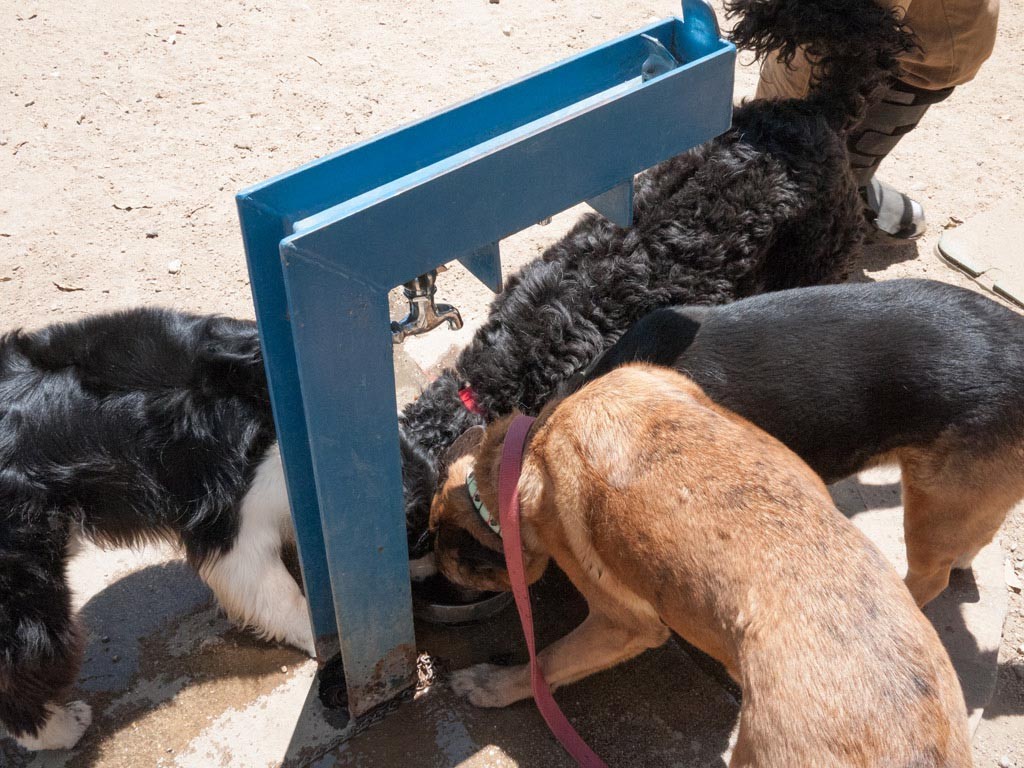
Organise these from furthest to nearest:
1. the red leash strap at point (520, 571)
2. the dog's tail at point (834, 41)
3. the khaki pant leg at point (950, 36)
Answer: the khaki pant leg at point (950, 36), the dog's tail at point (834, 41), the red leash strap at point (520, 571)

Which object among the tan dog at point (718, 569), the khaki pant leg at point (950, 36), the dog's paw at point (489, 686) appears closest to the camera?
the tan dog at point (718, 569)

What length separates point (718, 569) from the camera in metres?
2.04

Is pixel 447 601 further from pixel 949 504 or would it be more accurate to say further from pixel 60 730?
pixel 949 504

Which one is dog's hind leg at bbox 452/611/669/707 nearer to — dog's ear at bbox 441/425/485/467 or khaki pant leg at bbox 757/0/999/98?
dog's ear at bbox 441/425/485/467

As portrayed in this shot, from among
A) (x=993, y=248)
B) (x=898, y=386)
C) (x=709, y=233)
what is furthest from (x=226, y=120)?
(x=993, y=248)

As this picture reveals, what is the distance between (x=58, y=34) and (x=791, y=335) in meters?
5.02

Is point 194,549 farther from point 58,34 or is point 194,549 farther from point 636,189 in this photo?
point 58,34

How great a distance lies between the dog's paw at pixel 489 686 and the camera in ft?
8.89

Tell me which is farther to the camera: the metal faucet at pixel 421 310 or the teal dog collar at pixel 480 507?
the teal dog collar at pixel 480 507

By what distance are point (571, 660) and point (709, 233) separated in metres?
1.66

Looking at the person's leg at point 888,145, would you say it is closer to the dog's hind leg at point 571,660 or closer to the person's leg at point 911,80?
the person's leg at point 911,80

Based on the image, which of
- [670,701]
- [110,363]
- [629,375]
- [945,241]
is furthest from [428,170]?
[945,241]

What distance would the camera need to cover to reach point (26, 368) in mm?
2469

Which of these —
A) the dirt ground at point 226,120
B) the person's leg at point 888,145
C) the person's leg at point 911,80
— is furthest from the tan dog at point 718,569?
the person's leg at point 888,145
